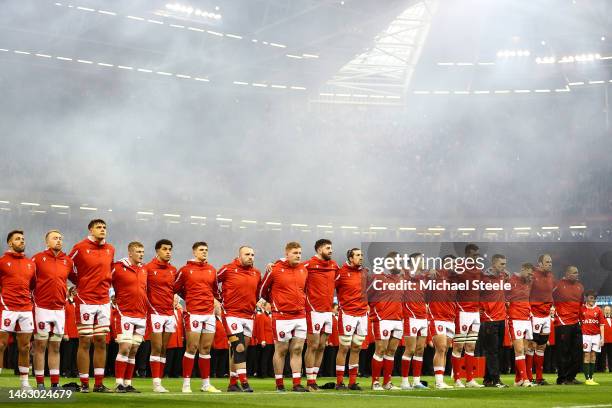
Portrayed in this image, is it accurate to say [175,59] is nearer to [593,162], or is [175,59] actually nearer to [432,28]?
[432,28]

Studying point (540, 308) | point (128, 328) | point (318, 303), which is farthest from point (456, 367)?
point (128, 328)

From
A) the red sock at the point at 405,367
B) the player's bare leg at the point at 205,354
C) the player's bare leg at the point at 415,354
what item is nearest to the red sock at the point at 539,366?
the player's bare leg at the point at 415,354

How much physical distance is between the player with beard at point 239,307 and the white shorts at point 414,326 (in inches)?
92.9

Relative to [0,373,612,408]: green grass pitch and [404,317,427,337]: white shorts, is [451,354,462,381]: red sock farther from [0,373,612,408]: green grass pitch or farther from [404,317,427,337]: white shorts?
[0,373,612,408]: green grass pitch

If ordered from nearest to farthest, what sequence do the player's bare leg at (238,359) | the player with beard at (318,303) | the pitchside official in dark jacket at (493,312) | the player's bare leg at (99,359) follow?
the player's bare leg at (99,359)
the player's bare leg at (238,359)
the player with beard at (318,303)
the pitchside official in dark jacket at (493,312)

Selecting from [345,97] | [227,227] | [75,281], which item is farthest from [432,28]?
[75,281]

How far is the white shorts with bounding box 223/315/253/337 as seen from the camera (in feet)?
39.2

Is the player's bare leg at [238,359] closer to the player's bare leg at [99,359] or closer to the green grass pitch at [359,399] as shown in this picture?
the green grass pitch at [359,399]

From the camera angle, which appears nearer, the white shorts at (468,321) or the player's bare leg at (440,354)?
the player's bare leg at (440,354)

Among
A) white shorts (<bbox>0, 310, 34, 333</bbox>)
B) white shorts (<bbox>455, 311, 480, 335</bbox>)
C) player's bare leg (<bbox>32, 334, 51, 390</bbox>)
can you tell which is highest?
white shorts (<bbox>455, 311, 480, 335</bbox>)

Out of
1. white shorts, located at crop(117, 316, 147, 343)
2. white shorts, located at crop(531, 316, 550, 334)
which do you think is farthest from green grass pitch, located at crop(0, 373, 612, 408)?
white shorts, located at crop(531, 316, 550, 334)

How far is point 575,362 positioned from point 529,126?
2646cm

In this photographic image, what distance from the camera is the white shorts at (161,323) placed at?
11773mm

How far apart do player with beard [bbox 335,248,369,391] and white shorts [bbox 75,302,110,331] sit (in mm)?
3257
